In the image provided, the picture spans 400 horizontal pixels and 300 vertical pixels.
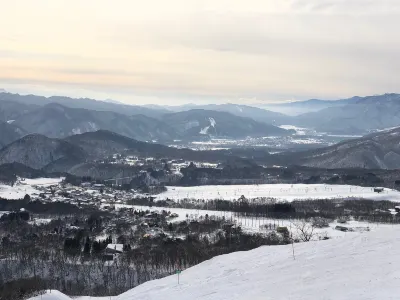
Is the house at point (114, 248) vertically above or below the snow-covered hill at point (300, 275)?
below

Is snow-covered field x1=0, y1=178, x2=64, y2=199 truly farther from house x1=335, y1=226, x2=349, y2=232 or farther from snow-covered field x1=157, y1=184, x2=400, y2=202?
house x1=335, y1=226, x2=349, y2=232

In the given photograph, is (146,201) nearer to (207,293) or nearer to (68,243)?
(68,243)

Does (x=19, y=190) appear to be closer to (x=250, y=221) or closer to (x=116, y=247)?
(x=250, y=221)

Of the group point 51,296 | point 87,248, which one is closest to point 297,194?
point 87,248

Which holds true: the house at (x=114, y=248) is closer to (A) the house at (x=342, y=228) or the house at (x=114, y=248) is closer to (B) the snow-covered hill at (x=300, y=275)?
(B) the snow-covered hill at (x=300, y=275)

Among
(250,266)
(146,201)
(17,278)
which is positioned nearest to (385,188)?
(146,201)

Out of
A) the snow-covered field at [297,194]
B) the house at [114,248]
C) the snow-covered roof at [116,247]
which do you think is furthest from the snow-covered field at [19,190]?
the house at [114,248]
